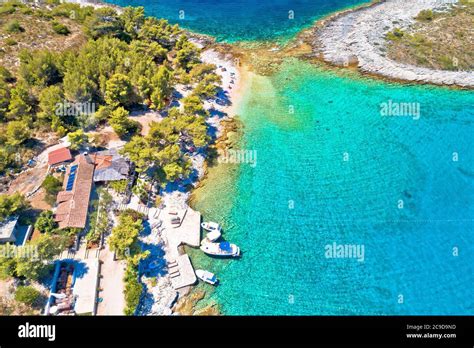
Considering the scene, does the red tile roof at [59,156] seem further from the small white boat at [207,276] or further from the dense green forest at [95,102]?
the small white boat at [207,276]

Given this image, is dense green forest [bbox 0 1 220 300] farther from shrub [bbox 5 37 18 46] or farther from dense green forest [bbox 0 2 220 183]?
shrub [bbox 5 37 18 46]

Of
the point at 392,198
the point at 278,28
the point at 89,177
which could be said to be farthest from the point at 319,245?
the point at 278,28

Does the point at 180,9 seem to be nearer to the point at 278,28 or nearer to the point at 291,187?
the point at 278,28

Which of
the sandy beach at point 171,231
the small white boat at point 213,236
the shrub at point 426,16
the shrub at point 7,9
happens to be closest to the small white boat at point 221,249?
the small white boat at point 213,236

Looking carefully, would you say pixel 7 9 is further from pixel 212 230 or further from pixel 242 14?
pixel 212 230
